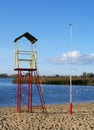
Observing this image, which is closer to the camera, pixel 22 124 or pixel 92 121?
pixel 22 124

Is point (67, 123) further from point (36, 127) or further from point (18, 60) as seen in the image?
point (18, 60)

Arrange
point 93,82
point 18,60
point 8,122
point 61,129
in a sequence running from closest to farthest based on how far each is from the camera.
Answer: point 61,129 < point 8,122 < point 18,60 < point 93,82

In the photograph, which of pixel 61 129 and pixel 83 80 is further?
pixel 83 80

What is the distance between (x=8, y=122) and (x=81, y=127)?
329cm

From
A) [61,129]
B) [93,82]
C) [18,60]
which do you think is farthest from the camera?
[93,82]

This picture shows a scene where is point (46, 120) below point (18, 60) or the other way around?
below

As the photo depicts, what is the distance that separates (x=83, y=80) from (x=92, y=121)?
90.5 m

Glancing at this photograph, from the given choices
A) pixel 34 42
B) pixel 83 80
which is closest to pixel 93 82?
pixel 83 80

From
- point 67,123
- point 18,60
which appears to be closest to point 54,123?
point 67,123

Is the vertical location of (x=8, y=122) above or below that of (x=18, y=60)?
below

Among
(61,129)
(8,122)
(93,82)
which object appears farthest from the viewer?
(93,82)

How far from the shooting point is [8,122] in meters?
17.6

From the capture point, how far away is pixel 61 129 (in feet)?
53.3

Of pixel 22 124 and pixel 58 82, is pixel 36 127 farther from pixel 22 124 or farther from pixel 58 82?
pixel 58 82
